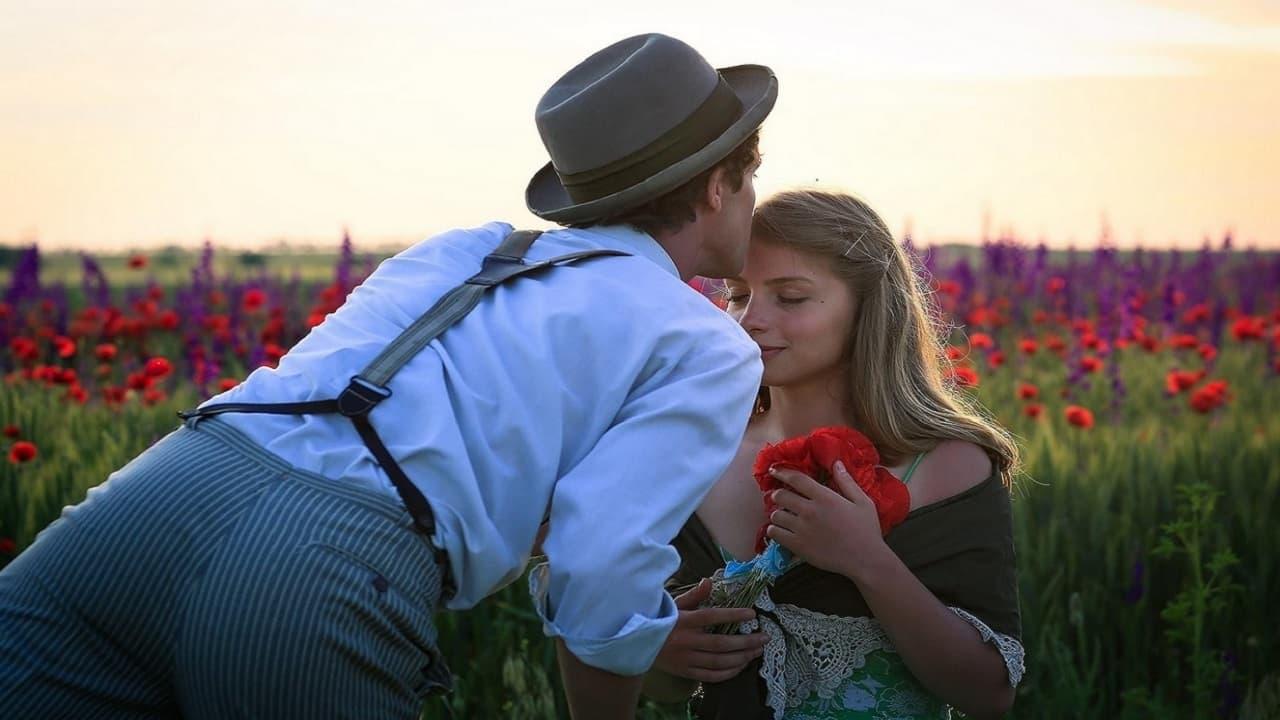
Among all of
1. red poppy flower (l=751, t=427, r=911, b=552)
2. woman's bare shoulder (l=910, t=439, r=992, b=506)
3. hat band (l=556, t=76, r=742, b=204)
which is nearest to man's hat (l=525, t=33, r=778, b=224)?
hat band (l=556, t=76, r=742, b=204)

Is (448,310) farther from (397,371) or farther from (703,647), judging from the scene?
(703,647)

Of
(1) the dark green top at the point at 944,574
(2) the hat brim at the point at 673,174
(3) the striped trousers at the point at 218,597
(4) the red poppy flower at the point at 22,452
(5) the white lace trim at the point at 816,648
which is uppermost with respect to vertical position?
(2) the hat brim at the point at 673,174

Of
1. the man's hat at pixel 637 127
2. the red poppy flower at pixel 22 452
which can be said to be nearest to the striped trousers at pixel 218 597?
the man's hat at pixel 637 127

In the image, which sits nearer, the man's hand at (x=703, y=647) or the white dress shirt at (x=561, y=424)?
the white dress shirt at (x=561, y=424)

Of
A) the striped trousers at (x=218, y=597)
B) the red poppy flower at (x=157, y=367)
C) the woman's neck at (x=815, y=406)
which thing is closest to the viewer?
the striped trousers at (x=218, y=597)

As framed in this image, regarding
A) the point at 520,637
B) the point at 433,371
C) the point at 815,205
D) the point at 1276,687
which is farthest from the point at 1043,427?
the point at 433,371

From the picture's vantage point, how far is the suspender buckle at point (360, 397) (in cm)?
174

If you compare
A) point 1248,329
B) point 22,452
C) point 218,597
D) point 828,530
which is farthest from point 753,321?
point 1248,329

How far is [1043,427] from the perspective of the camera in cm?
497

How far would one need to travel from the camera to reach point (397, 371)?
1.78 meters

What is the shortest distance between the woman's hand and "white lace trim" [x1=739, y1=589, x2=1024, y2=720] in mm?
194

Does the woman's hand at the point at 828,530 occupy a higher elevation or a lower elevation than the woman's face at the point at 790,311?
lower

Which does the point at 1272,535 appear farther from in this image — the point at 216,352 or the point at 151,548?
the point at 216,352

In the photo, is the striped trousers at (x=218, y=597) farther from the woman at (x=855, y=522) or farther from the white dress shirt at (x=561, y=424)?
the woman at (x=855, y=522)
